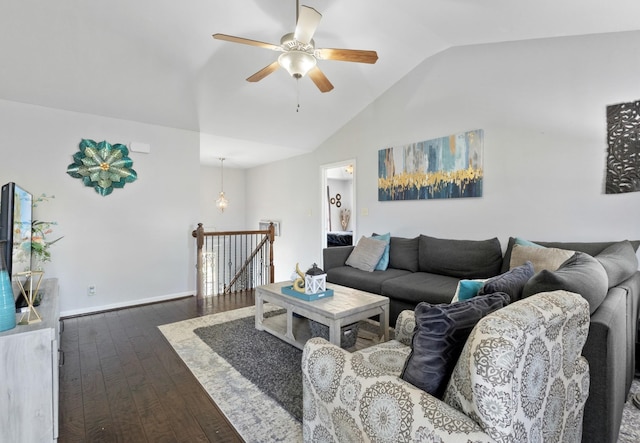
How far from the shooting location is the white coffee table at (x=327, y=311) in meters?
2.29

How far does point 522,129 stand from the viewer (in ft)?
10.3

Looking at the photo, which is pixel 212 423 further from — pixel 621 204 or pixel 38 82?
pixel 38 82

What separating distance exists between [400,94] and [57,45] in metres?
3.69

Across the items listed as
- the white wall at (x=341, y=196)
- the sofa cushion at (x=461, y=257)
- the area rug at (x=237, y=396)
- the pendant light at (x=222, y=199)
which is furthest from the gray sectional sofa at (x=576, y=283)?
the pendant light at (x=222, y=199)

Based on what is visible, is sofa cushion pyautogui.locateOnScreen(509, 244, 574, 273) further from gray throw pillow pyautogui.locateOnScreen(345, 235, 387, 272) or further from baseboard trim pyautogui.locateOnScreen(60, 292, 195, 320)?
baseboard trim pyautogui.locateOnScreen(60, 292, 195, 320)

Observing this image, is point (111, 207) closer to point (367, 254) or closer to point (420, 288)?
point (367, 254)

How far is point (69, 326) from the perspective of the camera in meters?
3.34

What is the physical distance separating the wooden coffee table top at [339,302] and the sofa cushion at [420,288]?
1.58 ft

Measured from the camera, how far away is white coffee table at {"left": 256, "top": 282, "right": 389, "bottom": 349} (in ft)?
7.51

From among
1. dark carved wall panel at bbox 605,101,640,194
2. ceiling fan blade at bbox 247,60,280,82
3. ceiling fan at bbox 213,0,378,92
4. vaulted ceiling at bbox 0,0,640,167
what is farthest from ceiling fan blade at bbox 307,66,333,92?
dark carved wall panel at bbox 605,101,640,194

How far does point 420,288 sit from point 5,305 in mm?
2858

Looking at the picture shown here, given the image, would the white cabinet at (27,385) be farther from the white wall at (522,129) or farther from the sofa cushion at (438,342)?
the white wall at (522,129)

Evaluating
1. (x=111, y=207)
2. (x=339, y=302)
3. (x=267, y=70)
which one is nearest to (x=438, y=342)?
(x=339, y=302)

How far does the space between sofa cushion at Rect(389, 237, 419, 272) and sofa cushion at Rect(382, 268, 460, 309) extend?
0.95 ft
